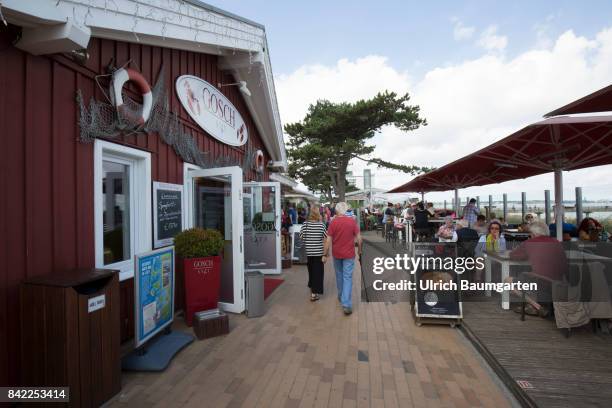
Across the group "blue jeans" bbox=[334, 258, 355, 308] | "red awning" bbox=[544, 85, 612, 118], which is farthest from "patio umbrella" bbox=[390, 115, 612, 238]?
"blue jeans" bbox=[334, 258, 355, 308]

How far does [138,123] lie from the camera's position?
351 centimetres

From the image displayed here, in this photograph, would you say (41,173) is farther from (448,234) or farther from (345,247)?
(448,234)

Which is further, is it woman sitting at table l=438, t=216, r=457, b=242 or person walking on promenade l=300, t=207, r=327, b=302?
woman sitting at table l=438, t=216, r=457, b=242

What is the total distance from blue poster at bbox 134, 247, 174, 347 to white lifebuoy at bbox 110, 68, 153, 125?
146 cm

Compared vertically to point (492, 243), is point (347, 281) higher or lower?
lower

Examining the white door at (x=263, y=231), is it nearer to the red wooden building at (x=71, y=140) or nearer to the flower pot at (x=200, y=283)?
the red wooden building at (x=71, y=140)

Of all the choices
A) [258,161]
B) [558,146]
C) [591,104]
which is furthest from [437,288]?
[258,161]

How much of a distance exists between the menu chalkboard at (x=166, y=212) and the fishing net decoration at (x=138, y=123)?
58 cm

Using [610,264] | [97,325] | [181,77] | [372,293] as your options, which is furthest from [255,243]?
[610,264]

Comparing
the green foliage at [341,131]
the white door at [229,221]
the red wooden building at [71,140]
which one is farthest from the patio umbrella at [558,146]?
the green foliage at [341,131]

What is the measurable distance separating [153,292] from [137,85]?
2.22m

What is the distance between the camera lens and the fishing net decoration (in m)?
3.01

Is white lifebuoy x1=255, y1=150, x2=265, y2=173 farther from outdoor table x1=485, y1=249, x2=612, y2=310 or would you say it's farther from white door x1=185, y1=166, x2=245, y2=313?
outdoor table x1=485, y1=249, x2=612, y2=310

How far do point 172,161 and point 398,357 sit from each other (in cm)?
359
